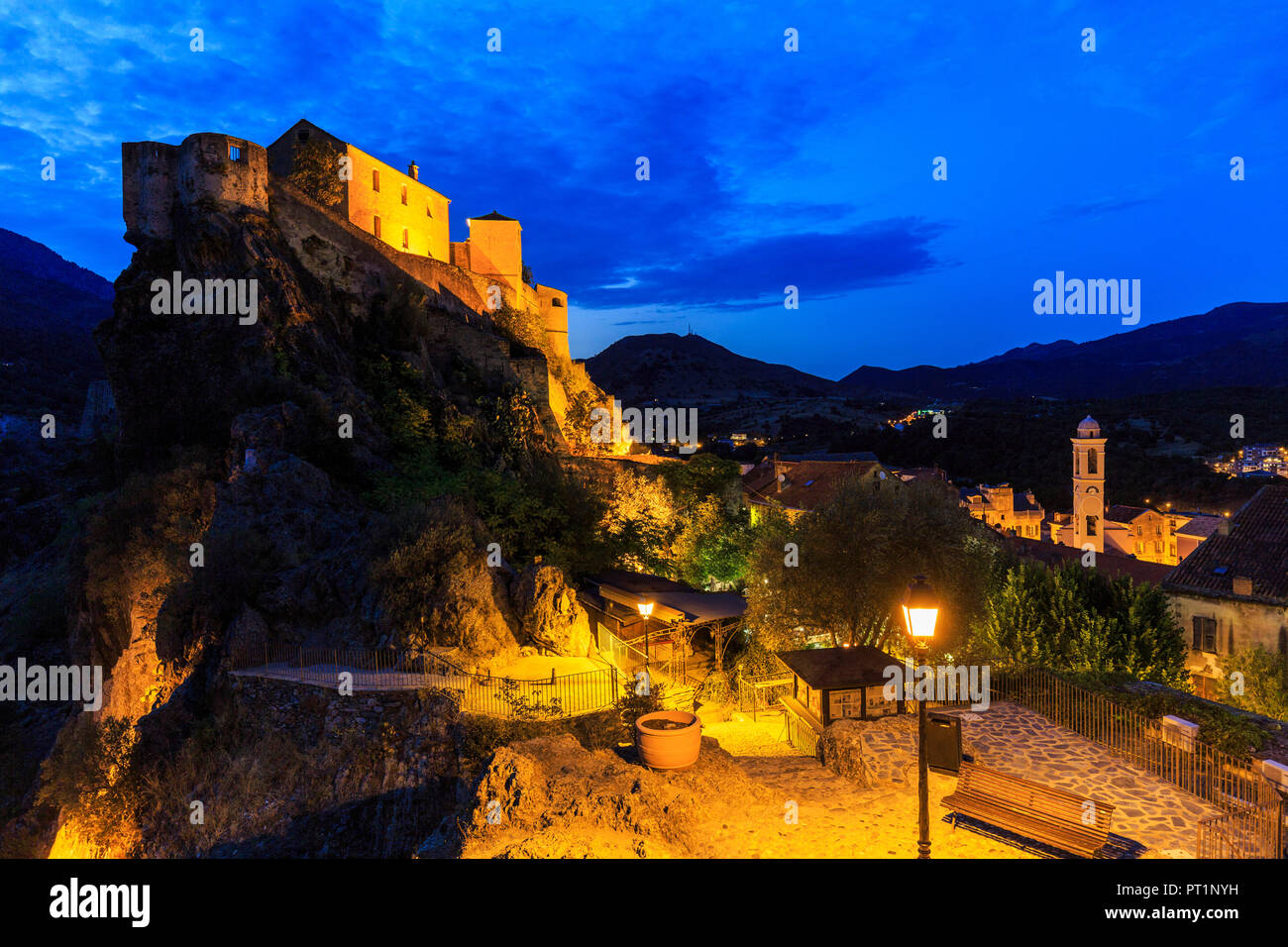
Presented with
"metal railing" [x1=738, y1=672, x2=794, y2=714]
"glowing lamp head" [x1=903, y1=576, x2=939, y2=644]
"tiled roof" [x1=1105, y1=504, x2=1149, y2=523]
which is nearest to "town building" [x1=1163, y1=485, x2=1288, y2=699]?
"metal railing" [x1=738, y1=672, x2=794, y2=714]

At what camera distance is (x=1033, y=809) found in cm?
837

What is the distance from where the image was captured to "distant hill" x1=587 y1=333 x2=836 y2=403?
159250mm

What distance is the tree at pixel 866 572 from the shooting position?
19.5 m

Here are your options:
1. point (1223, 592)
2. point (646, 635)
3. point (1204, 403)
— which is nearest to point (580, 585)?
point (646, 635)

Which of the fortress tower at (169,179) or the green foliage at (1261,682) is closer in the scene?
the green foliage at (1261,682)

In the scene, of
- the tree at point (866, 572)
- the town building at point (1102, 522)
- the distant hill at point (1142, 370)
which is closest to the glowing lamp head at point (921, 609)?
the tree at point (866, 572)

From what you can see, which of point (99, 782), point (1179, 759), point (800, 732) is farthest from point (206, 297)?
point (1179, 759)

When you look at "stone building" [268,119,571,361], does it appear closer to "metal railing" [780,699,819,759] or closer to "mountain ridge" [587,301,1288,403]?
"metal railing" [780,699,819,759]

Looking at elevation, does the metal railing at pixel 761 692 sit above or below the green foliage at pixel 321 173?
below

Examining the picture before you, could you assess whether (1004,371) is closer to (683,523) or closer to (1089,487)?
(1089,487)

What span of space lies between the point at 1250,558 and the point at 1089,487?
3140 centimetres

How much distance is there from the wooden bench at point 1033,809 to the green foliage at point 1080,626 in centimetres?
951

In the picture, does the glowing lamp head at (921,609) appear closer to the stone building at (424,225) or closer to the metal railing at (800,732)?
the metal railing at (800,732)

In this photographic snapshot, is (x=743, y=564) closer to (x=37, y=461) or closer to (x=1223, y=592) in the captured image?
(x=1223, y=592)
